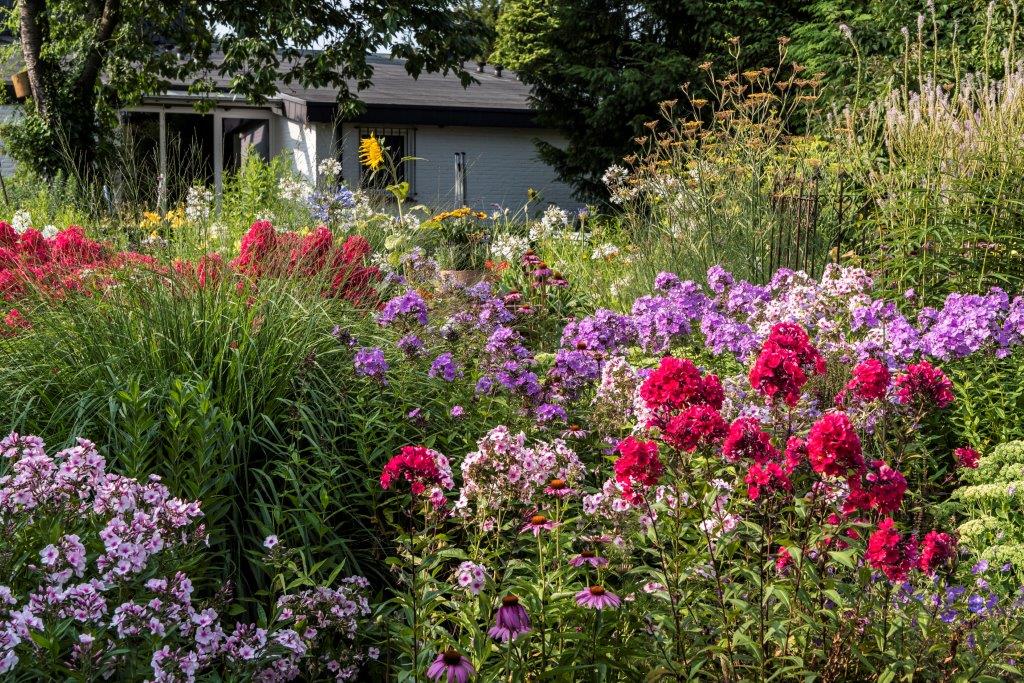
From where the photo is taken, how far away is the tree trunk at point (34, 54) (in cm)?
1586

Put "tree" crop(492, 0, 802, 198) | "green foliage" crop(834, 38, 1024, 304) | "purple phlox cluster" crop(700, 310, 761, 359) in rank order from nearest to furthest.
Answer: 1. "purple phlox cluster" crop(700, 310, 761, 359)
2. "green foliage" crop(834, 38, 1024, 304)
3. "tree" crop(492, 0, 802, 198)

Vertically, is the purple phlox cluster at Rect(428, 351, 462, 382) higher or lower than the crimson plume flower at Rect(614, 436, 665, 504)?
lower

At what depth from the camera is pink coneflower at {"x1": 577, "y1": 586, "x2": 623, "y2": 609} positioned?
7.78 feet

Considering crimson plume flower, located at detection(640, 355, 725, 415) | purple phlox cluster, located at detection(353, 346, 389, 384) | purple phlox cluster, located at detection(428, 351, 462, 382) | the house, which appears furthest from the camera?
the house

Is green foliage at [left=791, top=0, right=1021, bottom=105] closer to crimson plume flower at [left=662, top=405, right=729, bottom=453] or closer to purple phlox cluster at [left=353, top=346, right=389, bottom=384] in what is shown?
purple phlox cluster at [left=353, top=346, right=389, bottom=384]

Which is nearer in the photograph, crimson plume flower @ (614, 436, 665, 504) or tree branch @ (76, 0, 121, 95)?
crimson plume flower @ (614, 436, 665, 504)

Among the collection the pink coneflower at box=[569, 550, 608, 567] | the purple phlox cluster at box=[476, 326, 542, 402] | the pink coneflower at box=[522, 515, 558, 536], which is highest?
the purple phlox cluster at box=[476, 326, 542, 402]

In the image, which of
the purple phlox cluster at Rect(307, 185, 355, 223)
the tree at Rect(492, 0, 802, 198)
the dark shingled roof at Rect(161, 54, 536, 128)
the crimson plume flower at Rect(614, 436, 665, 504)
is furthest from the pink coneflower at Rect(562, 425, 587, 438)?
the dark shingled roof at Rect(161, 54, 536, 128)

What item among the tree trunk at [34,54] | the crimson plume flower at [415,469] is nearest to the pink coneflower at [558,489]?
the crimson plume flower at [415,469]

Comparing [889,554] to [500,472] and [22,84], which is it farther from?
[22,84]

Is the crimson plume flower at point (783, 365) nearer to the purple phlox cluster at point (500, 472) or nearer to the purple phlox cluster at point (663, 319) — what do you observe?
the purple phlox cluster at point (500, 472)

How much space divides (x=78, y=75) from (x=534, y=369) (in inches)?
542

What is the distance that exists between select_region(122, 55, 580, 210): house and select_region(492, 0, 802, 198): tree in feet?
4.08

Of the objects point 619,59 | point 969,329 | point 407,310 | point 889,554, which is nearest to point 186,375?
point 407,310
